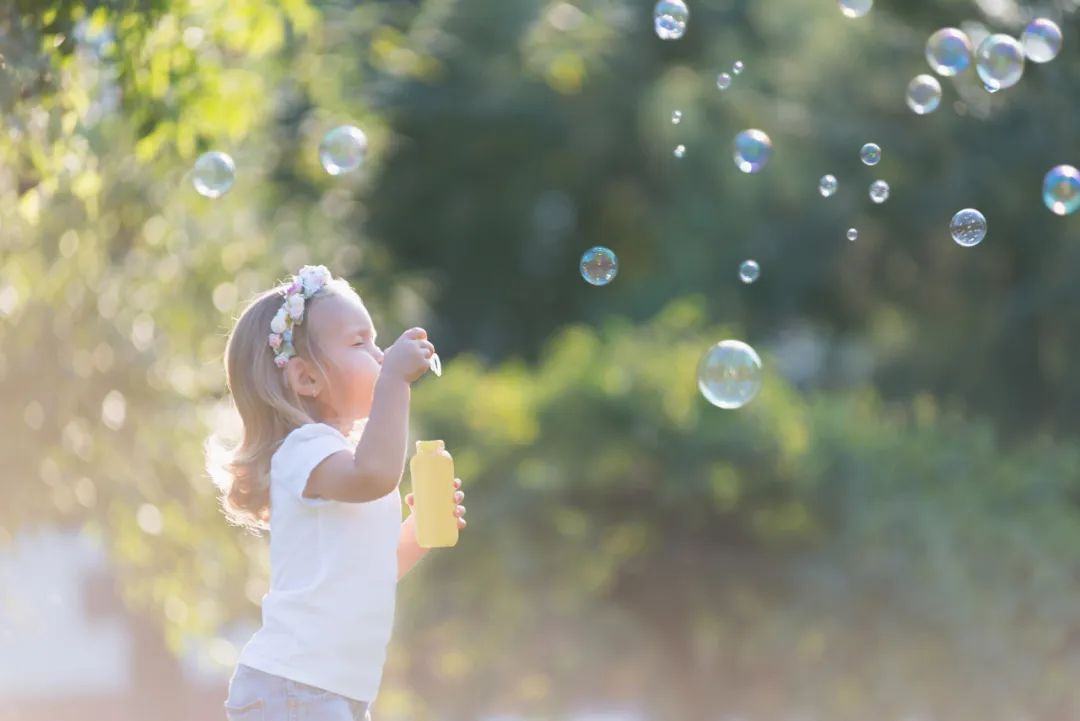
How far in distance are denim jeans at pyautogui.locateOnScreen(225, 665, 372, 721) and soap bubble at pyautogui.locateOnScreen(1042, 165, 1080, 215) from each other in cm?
324

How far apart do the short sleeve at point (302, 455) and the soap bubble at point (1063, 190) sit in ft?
10.1

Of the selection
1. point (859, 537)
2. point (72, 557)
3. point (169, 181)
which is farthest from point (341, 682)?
point (72, 557)

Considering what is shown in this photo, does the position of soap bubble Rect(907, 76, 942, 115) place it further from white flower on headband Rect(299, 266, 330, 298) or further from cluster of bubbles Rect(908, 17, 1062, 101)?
white flower on headband Rect(299, 266, 330, 298)

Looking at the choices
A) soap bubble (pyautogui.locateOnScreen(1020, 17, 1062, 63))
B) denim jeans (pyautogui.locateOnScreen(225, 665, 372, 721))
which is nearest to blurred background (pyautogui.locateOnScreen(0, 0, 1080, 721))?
denim jeans (pyautogui.locateOnScreen(225, 665, 372, 721))

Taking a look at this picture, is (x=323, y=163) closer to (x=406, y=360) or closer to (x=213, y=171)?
(x=213, y=171)

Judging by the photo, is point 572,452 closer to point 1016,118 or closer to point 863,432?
point 863,432

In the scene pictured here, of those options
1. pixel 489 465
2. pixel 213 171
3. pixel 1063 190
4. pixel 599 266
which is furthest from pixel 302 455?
pixel 489 465

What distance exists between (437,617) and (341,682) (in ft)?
14.1

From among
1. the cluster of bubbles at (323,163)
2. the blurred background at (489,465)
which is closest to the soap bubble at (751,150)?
the cluster of bubbles at (323,163)

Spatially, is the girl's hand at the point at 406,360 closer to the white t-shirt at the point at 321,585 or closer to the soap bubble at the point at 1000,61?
the white t-shirt at the point at 321,585

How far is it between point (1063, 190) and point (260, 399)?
10.5 ft

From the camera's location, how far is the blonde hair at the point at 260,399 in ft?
Answer: 8.90

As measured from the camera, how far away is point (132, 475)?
670 cm

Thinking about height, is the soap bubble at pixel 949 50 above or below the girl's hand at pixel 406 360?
above
